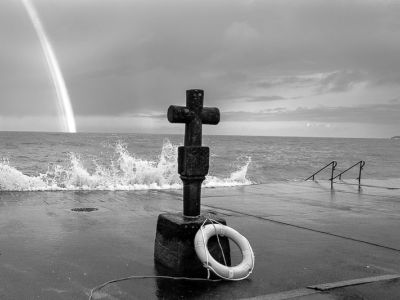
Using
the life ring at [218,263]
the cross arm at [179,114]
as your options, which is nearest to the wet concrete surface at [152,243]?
the life ring at [218,263]

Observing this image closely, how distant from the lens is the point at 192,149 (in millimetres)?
5207

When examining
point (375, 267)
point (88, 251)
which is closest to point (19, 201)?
point (88, 251)

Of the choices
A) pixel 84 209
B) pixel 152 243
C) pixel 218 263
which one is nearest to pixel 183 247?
pixel 218 263

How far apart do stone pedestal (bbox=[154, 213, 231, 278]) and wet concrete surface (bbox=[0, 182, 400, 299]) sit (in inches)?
8.4

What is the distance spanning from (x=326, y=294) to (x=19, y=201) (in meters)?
7.76

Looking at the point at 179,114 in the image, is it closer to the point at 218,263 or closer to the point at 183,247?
the point at 183,247

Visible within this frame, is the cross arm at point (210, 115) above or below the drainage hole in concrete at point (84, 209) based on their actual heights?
above

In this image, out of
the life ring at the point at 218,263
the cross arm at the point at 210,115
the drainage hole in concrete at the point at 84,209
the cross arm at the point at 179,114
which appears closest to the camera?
the life ring at the point at 218,263

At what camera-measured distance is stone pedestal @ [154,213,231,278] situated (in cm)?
511

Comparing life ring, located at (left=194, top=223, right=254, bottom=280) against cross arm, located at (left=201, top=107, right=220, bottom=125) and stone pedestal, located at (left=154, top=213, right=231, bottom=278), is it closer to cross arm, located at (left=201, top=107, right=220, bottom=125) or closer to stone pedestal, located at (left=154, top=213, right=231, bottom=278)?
stone pedestal, located at (left=154, top=213, right=231, bottom=278)

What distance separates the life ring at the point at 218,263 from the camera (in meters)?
4.84

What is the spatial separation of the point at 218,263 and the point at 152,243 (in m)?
1.82

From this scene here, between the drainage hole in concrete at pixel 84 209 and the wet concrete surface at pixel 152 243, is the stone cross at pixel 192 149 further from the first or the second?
the drainage hole in concrete at pixel 84 209

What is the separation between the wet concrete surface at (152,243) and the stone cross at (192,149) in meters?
0.98
